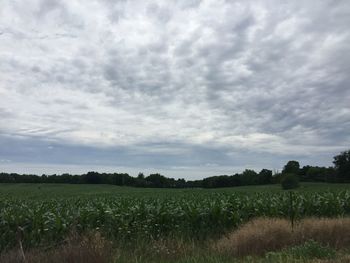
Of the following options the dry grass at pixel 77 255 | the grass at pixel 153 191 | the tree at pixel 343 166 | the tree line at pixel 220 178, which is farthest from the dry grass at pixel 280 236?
the tree at pixel 343 166

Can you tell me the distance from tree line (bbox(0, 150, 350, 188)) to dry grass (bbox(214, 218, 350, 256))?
74121mm

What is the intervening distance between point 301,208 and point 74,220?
30.9 feet

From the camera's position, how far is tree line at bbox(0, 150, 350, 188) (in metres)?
96.0

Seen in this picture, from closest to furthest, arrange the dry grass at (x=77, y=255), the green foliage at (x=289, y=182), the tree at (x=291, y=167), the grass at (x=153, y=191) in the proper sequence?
the dry grass at (x=77, y=255) < the grass at (x=153, y=191) < the green foliage at (x=289, y=182) < the tree at (x=291, y=167)

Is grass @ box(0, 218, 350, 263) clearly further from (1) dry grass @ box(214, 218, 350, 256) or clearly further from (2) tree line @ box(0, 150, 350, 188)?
(2) tree line @ box(0, 150, 350, 188)

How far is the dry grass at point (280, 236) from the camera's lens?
427 inches

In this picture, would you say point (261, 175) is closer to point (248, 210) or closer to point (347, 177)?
point (347, 177)

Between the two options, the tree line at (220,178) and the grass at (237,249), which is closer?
the grass at (237,249)

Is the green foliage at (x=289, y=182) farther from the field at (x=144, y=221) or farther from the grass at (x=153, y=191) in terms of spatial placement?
the field at (x=144, y=221)

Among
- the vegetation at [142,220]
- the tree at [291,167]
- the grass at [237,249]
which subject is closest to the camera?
the grass at [237,249]

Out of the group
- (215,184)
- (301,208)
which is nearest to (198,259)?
(301,208)

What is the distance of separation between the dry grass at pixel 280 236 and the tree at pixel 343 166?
8738 cm

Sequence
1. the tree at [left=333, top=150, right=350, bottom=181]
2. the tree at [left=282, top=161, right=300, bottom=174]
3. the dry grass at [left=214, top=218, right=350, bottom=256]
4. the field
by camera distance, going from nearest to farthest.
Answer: the dry grass at [left=214, top=218, right=350, bottom=256]
the field
the tree at [left=333, top=150, right=350, bottom=181]
the tree at [left=282, top=161, right=300, bottom=174]

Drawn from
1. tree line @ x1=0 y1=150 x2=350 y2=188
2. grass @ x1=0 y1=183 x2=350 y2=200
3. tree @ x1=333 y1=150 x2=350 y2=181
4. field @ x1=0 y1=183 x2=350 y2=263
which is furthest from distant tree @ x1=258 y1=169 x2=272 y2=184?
field @ x1=0 y1=183 x2=350 y2=263
